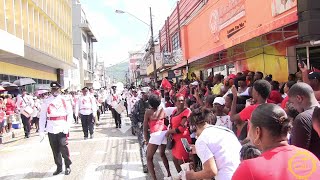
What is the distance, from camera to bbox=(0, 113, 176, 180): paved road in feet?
24.9

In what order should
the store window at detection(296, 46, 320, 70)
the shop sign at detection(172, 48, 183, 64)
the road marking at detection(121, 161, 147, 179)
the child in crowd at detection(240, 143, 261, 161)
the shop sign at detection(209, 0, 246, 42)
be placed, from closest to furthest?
the child in crowd at detection(240, 143, 261, 161)
the road marking at detection(121, 161, 147, 179)
the store window at detection(296, 46, 320, 70)
the shop sign at detection(209, 0, 246, 42)
the shop sign at detection(172, 48, 183, 64)

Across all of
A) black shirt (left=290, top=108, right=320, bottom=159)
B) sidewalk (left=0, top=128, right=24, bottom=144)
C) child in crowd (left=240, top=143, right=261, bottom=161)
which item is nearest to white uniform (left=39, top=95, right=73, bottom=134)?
child in crowd (left=240, top=143, right=261, bottom=161)

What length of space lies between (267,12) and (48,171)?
6937mm

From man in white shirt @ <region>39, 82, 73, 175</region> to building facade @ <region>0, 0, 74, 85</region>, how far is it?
8.15m

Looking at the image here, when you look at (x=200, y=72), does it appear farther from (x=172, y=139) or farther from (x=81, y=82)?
(x=81, y=82)

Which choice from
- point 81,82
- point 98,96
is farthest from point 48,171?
point 81,82

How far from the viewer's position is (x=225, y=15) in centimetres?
1394

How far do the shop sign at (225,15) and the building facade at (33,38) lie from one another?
8612 millimetres

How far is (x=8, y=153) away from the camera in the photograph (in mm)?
10547

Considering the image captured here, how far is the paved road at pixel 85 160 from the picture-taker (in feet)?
24.9

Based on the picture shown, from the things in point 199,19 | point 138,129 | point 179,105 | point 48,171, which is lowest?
point 48,171

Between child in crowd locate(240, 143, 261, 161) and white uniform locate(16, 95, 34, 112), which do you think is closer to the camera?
child in crowd locate(240, 143, 261, 161)

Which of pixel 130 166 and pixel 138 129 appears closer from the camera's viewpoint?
pixel 130 166

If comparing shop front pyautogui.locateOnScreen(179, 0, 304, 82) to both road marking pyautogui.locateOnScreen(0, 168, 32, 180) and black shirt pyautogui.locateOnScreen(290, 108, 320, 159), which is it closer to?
black shirt pyautogui.locateOnScreen(290, 108, 320, 159)
